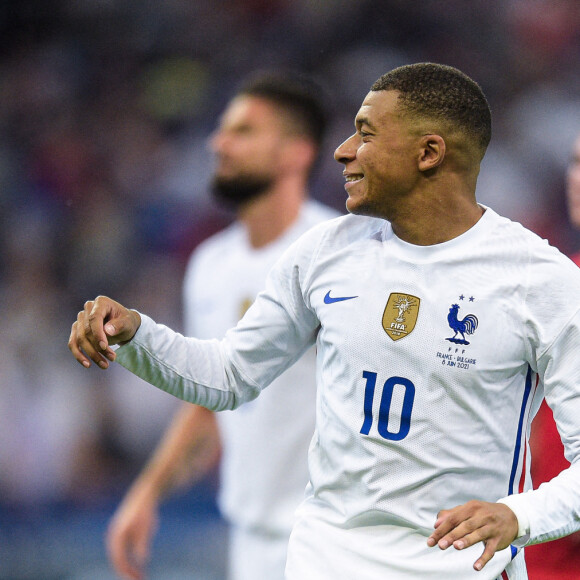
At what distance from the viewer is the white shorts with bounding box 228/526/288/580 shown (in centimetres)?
438

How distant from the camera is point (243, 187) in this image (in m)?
5.09

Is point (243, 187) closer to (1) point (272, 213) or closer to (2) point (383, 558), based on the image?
(1) point (272, 213)

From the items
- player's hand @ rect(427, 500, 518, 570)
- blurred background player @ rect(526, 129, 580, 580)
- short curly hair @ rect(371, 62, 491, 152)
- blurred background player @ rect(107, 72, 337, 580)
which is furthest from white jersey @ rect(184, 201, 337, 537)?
player's hand @ rect(427, 500, 518, 570)

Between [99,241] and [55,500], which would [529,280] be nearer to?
[55,500]

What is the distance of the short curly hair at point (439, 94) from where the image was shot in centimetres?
253

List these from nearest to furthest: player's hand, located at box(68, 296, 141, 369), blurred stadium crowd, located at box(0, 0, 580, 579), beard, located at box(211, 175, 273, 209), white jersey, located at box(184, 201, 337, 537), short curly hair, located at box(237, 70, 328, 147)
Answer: player's hand, located at box(68, 296, 141, 369), white jersey, located at box(184, 201, 337, 537), beard, located at box(211, 175, 273, 209), short curly hair, located at box(237, 70, 328, 147), blurred stadium crowd, located at box(0, 0, 580, 579)

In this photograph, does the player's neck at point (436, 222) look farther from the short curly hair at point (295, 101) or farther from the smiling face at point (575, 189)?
the short curly hair at point (295, 101)

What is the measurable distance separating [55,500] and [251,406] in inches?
123

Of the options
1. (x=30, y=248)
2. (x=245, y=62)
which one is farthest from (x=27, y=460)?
(x=245, y=62)

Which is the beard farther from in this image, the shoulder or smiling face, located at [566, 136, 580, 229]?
the shoulder

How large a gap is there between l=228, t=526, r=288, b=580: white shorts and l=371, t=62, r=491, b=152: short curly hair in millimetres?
2326

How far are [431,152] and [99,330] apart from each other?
88 cm

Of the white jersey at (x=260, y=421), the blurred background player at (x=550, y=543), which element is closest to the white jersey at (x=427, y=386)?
the blurred background player at (x=550, y=543)

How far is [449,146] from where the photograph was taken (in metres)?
2.57
